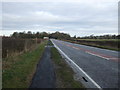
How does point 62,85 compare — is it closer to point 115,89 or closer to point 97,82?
point 97,82

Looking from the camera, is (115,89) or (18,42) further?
(18,42)

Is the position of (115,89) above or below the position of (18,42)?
below

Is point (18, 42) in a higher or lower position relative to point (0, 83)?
higher

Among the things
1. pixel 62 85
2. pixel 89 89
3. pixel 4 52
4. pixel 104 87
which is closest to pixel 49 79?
pixel 62 85

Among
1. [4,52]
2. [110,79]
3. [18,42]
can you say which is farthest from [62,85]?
[18,42]

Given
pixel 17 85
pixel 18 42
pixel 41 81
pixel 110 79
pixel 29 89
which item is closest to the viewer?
pixel 29 89

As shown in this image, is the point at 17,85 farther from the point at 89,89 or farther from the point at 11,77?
the point at 89,89

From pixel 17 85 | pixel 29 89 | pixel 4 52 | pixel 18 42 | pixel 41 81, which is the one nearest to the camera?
pixel 29 89

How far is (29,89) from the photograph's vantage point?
5043 mm

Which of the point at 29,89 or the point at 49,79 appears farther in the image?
the point at 49,79

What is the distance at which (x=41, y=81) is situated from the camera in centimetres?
594

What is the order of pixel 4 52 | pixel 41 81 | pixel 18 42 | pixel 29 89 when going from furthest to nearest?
1. pixel 18 42
2. pixel 4 52
3. pixel 41 81
4. pixel 29 89

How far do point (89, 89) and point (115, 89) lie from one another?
93cm

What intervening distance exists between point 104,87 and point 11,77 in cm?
399
